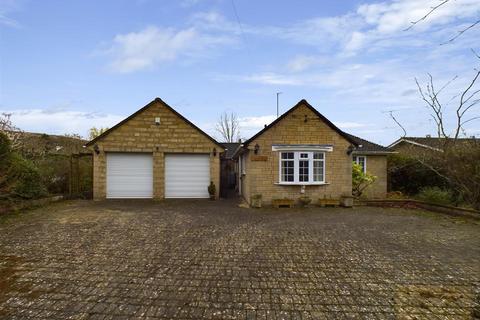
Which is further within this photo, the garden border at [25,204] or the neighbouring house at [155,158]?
the neighbouring house at [155,158]

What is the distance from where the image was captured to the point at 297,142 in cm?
1424

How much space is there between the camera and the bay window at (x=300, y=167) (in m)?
14.2

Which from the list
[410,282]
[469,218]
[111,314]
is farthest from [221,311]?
[469,218]

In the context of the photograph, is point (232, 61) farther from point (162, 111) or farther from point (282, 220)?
point (282, 220)

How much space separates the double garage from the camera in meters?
15.8

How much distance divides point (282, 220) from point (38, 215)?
337 inches

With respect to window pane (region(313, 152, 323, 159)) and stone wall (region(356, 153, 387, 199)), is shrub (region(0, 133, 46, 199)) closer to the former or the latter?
window pane (region(313, 152, 323, 159))

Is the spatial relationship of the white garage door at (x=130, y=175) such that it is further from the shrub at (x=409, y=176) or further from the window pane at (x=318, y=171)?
the shrub at (x=409, y=176)

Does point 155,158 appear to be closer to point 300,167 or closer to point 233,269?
point 300,167

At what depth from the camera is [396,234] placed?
8930mm

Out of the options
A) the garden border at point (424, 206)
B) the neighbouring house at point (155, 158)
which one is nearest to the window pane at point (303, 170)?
the garden border at point (424, 206)

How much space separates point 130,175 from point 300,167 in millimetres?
8587

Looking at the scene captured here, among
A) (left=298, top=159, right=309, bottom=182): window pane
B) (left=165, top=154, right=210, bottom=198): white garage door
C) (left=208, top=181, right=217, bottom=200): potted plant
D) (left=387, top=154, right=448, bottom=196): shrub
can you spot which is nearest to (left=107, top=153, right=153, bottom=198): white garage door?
(left=165, top=154, right=210, bottom=198): white garage door

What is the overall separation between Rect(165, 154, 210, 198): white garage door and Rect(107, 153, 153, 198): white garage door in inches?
37.7
